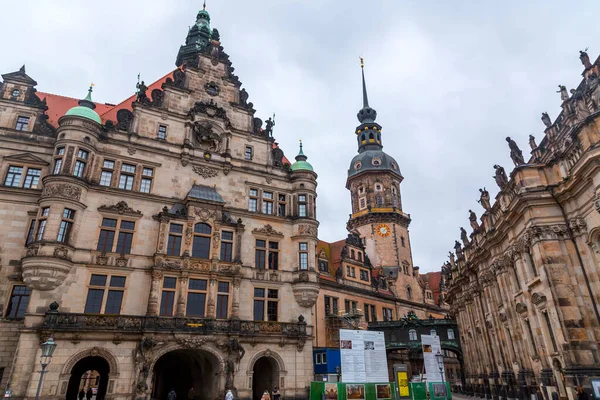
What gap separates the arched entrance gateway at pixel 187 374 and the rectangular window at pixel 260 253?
6973mm

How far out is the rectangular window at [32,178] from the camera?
2448cm

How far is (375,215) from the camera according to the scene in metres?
60.6

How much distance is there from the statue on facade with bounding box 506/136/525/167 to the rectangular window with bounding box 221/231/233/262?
18.7 meters

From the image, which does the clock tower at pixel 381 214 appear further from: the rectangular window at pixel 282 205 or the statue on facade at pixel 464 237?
the rectangular window at pixel 282 205

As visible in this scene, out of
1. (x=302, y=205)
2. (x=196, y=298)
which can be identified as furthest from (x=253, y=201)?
(x=196, y=298)

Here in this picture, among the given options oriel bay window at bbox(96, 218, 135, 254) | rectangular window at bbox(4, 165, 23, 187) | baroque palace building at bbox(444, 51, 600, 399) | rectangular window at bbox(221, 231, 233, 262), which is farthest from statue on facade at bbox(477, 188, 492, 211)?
rectangular window at bbox(4, 165, 23, 187)

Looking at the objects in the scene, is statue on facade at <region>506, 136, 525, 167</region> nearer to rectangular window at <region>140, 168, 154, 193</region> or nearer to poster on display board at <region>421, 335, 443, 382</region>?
poster on display board at <region>421, 335, 443, 382</region>

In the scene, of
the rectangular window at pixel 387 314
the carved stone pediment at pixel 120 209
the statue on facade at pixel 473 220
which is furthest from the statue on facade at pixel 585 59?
the rectangular window at pixel 387 314

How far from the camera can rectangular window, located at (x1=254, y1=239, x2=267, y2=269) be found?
1136 inches

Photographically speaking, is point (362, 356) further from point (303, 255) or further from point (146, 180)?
point (146, 180)

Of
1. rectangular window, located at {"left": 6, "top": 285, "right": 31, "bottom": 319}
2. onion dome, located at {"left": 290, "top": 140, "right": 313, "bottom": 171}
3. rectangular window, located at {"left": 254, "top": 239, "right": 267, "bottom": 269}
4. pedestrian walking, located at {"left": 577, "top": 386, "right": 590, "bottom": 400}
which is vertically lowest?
pedestrian walking, located at {"left": 577, "top": 386, "right": 590, "bottom": 400}

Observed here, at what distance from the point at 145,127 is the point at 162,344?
1499 centimetres

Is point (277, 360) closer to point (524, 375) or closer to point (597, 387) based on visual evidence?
point (524, 375)

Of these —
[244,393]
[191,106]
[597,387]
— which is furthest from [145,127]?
[597,387]
